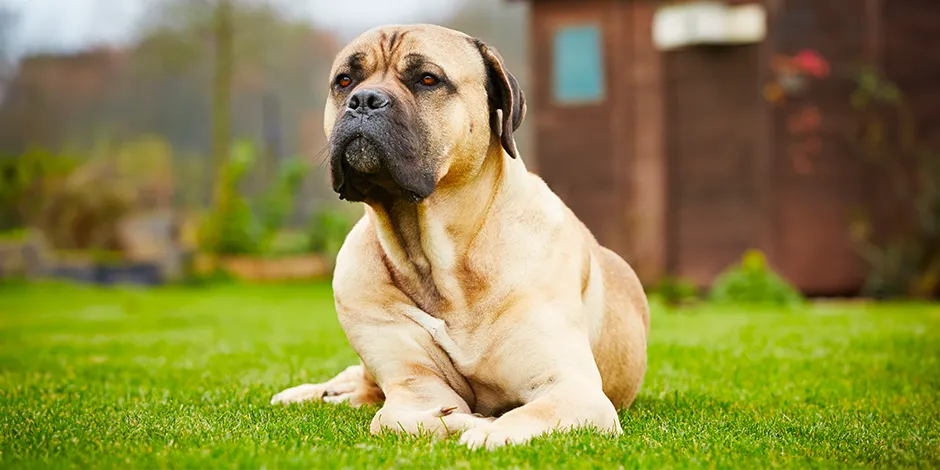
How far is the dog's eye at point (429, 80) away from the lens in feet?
12.4

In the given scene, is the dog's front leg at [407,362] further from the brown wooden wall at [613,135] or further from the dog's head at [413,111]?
the brown wooden wall at [613,135]

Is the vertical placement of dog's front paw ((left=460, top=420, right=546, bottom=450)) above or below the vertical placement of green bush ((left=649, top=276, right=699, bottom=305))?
above

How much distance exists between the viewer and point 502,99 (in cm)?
399

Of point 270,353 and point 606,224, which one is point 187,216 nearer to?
point 606,224

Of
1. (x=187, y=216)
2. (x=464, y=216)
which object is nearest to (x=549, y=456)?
(x=464, y=216)

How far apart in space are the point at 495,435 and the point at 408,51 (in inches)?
55.6

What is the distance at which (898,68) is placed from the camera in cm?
1298

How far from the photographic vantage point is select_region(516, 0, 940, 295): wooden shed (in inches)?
513

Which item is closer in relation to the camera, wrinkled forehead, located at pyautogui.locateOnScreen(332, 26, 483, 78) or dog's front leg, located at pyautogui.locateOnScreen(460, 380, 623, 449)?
dog's front leg, located at pyautogui.locateOnScreen(460, 380, 623, 449)

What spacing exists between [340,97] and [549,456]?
1599mm

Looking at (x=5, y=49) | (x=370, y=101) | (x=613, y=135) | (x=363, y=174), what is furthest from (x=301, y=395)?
(x=5, y=49)

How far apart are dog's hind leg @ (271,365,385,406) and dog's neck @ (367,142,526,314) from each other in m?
0.69

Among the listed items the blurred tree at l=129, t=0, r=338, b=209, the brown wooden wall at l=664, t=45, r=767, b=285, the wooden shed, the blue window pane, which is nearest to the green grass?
the wooden shed

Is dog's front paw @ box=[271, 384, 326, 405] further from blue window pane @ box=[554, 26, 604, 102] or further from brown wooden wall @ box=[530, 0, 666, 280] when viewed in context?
blue window pane @ box=[554, 26, 604, 102]
